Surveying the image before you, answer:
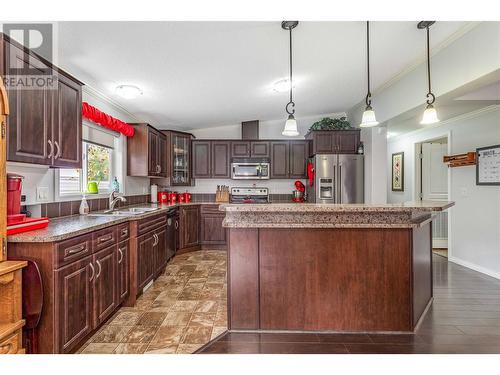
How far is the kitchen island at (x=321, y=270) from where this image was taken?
2.30 m

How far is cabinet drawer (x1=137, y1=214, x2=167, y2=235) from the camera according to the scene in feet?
10.3

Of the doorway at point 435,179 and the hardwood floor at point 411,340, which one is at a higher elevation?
the doorway at point 435,179

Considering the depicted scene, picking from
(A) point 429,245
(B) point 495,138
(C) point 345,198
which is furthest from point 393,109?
(A) point 429,245

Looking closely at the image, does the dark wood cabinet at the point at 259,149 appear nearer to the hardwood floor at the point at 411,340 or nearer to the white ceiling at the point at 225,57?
the white ceiling at the point at 225,57

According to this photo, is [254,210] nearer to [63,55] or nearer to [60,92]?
[60,92]

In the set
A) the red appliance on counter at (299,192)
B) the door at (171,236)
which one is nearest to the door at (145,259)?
the door at (171,236)

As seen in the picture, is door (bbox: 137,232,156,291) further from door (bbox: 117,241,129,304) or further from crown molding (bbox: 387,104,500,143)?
crown molding (bbox: 387,104,500,143)

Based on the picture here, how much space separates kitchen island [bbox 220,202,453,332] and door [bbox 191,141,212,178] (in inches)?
140

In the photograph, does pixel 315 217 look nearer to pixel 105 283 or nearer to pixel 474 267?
pixel 105 283

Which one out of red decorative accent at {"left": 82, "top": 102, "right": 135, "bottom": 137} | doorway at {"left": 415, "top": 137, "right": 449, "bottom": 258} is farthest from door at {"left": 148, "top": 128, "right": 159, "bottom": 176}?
doorway at {"left": 415, "top": 137, "right": 449, "bottom": 258}

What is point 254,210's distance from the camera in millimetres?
2250

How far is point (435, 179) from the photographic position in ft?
18.7

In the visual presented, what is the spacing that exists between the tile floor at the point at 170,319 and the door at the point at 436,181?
4.43 meters

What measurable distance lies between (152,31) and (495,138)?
4.44 metres
